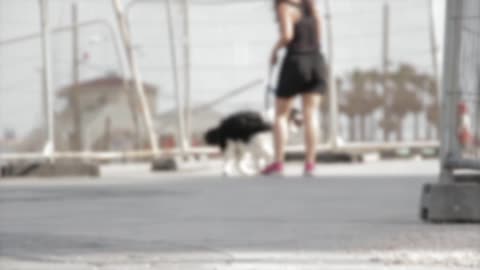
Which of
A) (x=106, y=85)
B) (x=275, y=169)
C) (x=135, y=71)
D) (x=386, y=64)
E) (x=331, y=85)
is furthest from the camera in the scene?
(x=386, y=64)

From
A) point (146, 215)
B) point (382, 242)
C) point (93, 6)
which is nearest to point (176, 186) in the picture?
point (146, 215)

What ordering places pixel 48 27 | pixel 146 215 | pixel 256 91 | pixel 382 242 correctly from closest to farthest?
pixel 382 242 < pixel 146 215 < pixel 48 27 < pixel 256 91

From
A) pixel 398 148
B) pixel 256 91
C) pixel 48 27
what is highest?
pixel 48 27

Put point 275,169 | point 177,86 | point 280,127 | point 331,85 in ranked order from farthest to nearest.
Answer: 1. point 331,85
2. point 177,86
3. point 280,127
4. point 275,169

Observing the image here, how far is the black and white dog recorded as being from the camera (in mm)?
11063

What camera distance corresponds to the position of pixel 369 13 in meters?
13.6

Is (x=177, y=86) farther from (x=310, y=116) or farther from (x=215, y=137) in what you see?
(x=310, y=116)

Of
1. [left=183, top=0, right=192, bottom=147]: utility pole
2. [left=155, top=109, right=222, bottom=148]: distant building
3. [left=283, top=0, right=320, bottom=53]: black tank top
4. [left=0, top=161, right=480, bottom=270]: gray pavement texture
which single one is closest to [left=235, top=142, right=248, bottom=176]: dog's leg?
[left=283, top=0, right=320, bottom=53]: black tank top

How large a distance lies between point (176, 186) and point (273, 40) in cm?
552

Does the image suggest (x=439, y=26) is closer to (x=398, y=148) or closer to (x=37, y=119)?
(x=398, y=148)

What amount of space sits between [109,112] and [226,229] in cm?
844

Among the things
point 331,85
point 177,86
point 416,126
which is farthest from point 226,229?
point 416,126

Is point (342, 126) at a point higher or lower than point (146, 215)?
lower

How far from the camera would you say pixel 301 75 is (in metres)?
9.95
